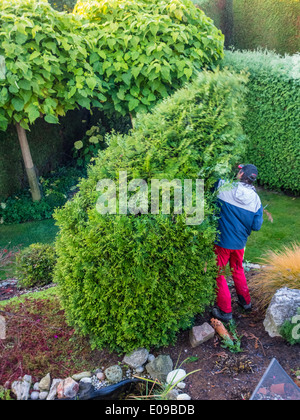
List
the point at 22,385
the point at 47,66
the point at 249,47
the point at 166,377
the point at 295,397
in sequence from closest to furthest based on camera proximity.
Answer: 1. the point at 295,397
2. the point at 22,385
3. the point at 166,377
4. the point at 47,66
5. the point at 249,47

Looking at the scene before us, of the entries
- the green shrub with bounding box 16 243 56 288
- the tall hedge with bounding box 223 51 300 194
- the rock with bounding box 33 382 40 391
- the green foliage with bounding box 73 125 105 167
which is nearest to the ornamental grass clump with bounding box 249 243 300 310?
the rock with bounding box 33 382 40 391

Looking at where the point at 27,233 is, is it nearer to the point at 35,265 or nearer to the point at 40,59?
the point at 35,265

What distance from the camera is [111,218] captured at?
263 centimetres

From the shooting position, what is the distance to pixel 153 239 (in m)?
2.55

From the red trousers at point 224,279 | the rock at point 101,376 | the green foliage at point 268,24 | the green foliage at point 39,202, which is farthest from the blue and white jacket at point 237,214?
the green foliage at point 268,24

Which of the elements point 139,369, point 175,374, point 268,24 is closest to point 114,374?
point 139,369

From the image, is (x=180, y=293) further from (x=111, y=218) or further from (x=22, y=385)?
(x=22, y=385)

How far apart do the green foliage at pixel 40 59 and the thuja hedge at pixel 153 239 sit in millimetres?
2900

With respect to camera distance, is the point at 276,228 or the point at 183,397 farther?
the point at 276,228

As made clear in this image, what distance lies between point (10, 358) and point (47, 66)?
405 cm

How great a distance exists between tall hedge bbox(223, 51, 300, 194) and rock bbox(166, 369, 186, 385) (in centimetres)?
526

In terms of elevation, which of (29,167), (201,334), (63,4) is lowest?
(201,334)

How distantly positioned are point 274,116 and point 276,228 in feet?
7.46

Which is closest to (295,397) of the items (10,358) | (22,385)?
(22,385)
